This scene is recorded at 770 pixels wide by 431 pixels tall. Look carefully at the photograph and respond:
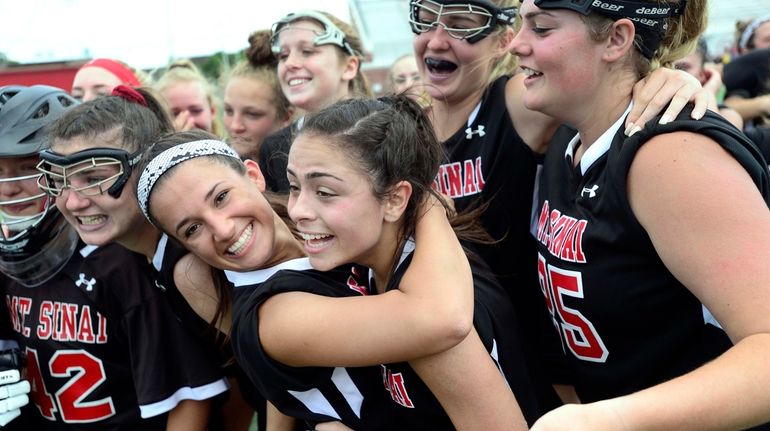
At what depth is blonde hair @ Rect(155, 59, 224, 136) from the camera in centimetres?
566

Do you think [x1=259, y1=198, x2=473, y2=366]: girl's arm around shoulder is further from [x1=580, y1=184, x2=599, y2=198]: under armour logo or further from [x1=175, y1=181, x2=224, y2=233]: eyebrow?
[x1=175, y1=181, x2=224, y2=233]: eyebrow

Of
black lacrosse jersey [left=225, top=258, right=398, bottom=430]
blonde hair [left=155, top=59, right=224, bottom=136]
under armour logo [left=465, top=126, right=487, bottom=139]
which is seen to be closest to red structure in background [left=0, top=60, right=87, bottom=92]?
blonde hair [left=155, top=59, right=224, bottom=136]

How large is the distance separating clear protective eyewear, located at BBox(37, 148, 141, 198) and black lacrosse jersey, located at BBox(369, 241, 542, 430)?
1.32m

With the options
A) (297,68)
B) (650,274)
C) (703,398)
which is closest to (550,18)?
(650,274)

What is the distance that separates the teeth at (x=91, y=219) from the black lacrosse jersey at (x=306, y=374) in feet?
2.63

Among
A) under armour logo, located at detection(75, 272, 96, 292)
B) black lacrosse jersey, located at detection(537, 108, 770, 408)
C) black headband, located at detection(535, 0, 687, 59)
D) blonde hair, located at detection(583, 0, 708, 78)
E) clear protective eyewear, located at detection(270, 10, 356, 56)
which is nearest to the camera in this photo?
black lacrosse jersey, located at detection(537, 108, 770, 408)

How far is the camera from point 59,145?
2998 millimetres

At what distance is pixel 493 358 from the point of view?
2.27 m

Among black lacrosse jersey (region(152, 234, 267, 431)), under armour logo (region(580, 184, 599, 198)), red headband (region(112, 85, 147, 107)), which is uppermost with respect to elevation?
red headband (region(112, 85, 147, 107))

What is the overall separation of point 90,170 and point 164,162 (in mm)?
482

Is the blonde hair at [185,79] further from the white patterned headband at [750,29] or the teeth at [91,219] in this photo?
the white patterned headband at [750,29]

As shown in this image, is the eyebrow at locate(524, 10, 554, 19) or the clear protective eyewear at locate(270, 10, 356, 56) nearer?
the eyebrow at locate(524, 10, 554, 19)

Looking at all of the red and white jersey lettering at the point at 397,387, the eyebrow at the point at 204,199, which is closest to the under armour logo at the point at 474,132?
the eyebrow at the point at 204,199

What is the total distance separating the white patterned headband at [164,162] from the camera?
2.67 meters
